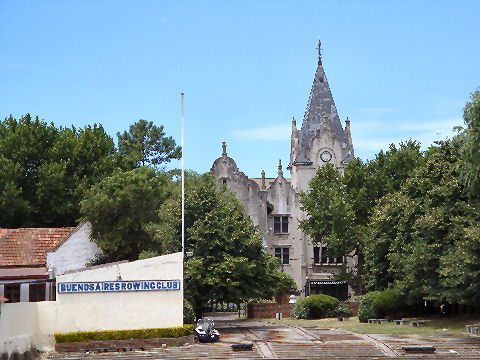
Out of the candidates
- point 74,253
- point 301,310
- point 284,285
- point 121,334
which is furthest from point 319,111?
point 121,334

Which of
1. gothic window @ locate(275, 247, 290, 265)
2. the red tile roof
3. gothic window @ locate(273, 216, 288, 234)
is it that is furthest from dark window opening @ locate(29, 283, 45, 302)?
gothic window @ locate(275, 247, 290, 265)

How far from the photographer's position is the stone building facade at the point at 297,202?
260ft

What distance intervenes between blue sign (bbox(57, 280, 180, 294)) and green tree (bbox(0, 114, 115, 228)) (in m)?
23.8

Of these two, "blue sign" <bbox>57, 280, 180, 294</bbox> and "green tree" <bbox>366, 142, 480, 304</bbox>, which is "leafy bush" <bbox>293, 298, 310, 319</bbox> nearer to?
"green tree" <bbox>366, 142, 480, 304</bbox>

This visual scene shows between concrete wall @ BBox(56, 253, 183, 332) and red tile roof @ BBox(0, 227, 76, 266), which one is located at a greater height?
red tile roof @ BBox(0, 227, 76, 266)

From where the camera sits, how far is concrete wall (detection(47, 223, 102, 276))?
51.1 meters

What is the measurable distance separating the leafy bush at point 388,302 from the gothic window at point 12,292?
22967 millimetres

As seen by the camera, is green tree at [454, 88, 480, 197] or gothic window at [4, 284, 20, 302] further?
gothic window at [4, 284, 20, 302]

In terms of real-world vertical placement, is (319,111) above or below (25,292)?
above

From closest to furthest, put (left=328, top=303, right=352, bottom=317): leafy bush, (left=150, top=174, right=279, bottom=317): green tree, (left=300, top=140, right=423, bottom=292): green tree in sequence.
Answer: (left=150, top=174, right=279, bottom=317): green tree < (left=328, top=303, right=352, bottom=317): leafy bush < (left=300, top=140, right=423, bottom=292): green tree

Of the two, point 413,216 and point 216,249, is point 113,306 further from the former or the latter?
point 413,216

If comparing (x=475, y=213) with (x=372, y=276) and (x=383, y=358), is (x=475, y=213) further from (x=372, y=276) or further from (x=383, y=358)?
(x=372, y=276)

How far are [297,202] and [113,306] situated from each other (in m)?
45.4

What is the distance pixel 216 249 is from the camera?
45.1m
